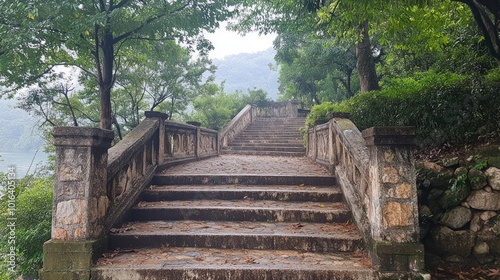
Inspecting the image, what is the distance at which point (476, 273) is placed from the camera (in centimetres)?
336

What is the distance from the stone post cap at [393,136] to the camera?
A: 10.0 ft

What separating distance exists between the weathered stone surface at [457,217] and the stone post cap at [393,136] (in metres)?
1.32

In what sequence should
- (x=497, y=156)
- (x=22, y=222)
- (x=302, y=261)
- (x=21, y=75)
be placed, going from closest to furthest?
(x=302, y=261)
(x=497, y=156)
(x=22, y=222)
(x=21, y=75)

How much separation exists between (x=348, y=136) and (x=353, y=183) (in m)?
0.74

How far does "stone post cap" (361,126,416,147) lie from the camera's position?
10.0 feet

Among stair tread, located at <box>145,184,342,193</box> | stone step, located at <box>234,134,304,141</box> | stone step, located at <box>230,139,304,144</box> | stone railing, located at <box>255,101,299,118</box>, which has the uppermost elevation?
stone railing, located at <box>255,101,299,118</box>

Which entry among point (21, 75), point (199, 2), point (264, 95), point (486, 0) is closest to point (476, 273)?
point (486, 0)

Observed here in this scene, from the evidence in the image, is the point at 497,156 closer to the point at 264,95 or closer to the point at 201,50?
the point at 201,50

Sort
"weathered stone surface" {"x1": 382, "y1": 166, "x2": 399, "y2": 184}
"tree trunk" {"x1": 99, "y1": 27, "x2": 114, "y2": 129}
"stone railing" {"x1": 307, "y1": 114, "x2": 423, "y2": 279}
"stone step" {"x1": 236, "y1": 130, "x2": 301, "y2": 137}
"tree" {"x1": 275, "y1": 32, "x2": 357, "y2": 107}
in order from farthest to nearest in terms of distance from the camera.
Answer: "stone step" {"x1": 236, "y1": 130, "x2": 301, "y2": 137} → "tree" {"x1": 275, "y1": 32, "x2": 357, "y2": 107} → "tree trunk" {"x1": 99, "y1": 27, "x2": 114, "y2": 129} → "weathered stone surface" {"x1": 382, "y1": 166, "x2": 399, "y2": 184} → "stone railing" {"x1": 307, "y1": 114, "x2": 423, "y2": 279}

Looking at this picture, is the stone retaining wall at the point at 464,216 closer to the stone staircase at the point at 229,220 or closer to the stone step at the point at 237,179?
the stone staircase at the point at 229,220

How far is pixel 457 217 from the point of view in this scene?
12.0 ft

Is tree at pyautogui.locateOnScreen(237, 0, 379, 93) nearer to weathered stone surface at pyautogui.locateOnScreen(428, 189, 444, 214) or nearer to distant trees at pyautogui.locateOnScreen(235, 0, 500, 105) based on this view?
distant trees at pyautogui.locateOnScreen(235, 0, 500, 105)

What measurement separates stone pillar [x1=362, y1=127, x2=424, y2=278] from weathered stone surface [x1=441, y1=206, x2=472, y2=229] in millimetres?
968

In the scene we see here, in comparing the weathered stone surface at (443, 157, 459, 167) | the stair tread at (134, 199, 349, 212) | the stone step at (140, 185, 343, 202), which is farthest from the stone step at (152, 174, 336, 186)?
the weathered stone surface at (443, 157, 459, 167)
